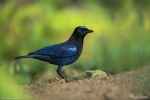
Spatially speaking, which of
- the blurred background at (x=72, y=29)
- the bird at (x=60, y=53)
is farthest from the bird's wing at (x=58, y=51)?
the blurred background at (x=72, y=29)

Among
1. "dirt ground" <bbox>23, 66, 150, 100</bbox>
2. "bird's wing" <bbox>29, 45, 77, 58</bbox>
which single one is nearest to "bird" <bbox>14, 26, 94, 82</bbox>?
"bird's wing" <bbox>29, 45, 77, 58</bbox>

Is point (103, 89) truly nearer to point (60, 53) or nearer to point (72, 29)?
point (60, 53)

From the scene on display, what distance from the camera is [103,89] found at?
94.0 inches

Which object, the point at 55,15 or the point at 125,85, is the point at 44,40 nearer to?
the point at 55,15

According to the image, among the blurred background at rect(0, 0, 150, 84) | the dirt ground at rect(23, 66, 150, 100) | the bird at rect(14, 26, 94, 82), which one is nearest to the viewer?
the dirt ground at rect(23, 66, 150, 100)

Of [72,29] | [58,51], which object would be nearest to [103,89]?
[58,51]

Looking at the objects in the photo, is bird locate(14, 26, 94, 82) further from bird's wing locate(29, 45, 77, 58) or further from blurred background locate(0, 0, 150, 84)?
blurred background locate(0, 0, 150, 84)

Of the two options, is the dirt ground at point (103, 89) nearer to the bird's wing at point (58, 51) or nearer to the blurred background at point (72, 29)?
the bird's wing at point (58, 51)

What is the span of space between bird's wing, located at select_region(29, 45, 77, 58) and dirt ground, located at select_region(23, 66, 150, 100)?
2.71 feet

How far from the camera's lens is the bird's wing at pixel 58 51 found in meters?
3.41

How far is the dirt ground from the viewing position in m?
2.28

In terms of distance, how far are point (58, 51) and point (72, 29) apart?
2.59 m

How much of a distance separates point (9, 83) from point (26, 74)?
3.65 metres

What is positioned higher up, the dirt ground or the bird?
the bird
